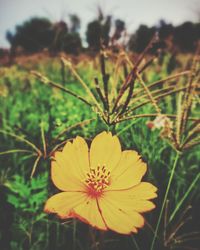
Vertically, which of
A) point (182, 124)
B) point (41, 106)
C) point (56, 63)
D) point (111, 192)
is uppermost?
point (56, 63)

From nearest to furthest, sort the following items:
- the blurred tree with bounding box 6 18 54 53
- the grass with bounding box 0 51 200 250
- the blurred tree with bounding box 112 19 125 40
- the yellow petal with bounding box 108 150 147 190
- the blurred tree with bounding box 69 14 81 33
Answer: the yellow petal with bounding box 108 150 147 190 < the grass with bounding box 0 51 200 250 < the blurred tree with bounding box 112 19 125 40 < the blurred tree with bounding box 69 14 81 33 < the blurred tree with bounding box 6 18 54 53

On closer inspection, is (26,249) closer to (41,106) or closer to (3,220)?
(3,220)

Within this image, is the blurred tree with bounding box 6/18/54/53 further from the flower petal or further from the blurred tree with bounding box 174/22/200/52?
the flower petal

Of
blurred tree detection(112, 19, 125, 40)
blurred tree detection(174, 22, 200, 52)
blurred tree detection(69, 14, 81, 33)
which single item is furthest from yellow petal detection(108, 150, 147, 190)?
blurred tree detection(174, 22, 200, 52)

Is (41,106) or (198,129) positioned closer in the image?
(198,129)

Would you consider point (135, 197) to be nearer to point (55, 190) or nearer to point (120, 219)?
point (120, 219)

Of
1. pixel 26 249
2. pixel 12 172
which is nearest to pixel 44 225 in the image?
pixel 26 249
